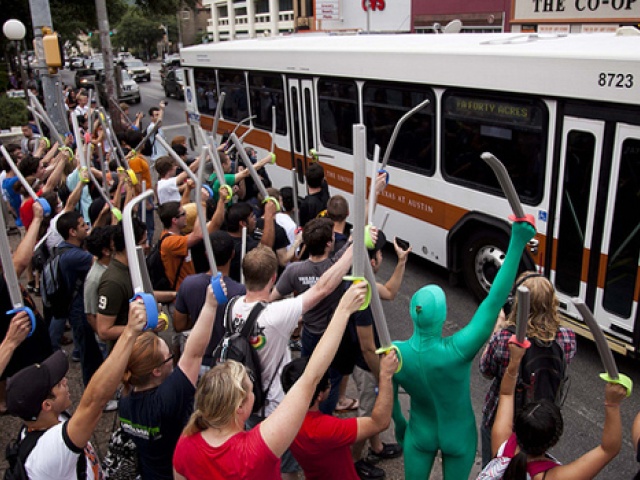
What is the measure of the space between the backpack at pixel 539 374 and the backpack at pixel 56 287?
3552mm

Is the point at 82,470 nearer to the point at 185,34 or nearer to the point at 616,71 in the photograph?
the point at 616,71

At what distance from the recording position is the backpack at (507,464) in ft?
8.17

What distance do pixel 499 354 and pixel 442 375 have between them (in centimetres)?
41

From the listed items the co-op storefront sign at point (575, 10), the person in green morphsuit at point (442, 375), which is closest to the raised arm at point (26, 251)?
the person in green morphsuit at point (442, 375)

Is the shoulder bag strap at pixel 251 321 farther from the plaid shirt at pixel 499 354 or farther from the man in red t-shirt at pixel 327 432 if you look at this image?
the plaid shirt at pixel 499 354

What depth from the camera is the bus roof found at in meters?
5.13

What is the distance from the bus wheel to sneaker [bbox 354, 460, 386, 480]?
3.07 metres

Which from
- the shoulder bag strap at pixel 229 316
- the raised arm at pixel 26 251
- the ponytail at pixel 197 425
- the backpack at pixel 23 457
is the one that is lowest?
the backpack at pixel 23 457

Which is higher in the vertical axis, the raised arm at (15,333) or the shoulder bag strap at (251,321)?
the raised arm at (15,333)

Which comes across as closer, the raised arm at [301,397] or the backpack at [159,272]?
the raised arm at [301,397]

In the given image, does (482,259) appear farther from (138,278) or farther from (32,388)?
(32,388)

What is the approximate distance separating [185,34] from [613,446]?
95.5 metres

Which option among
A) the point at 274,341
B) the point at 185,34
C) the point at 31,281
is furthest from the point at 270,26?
the point at 274,341

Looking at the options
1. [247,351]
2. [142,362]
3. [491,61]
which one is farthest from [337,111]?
[142,362]
